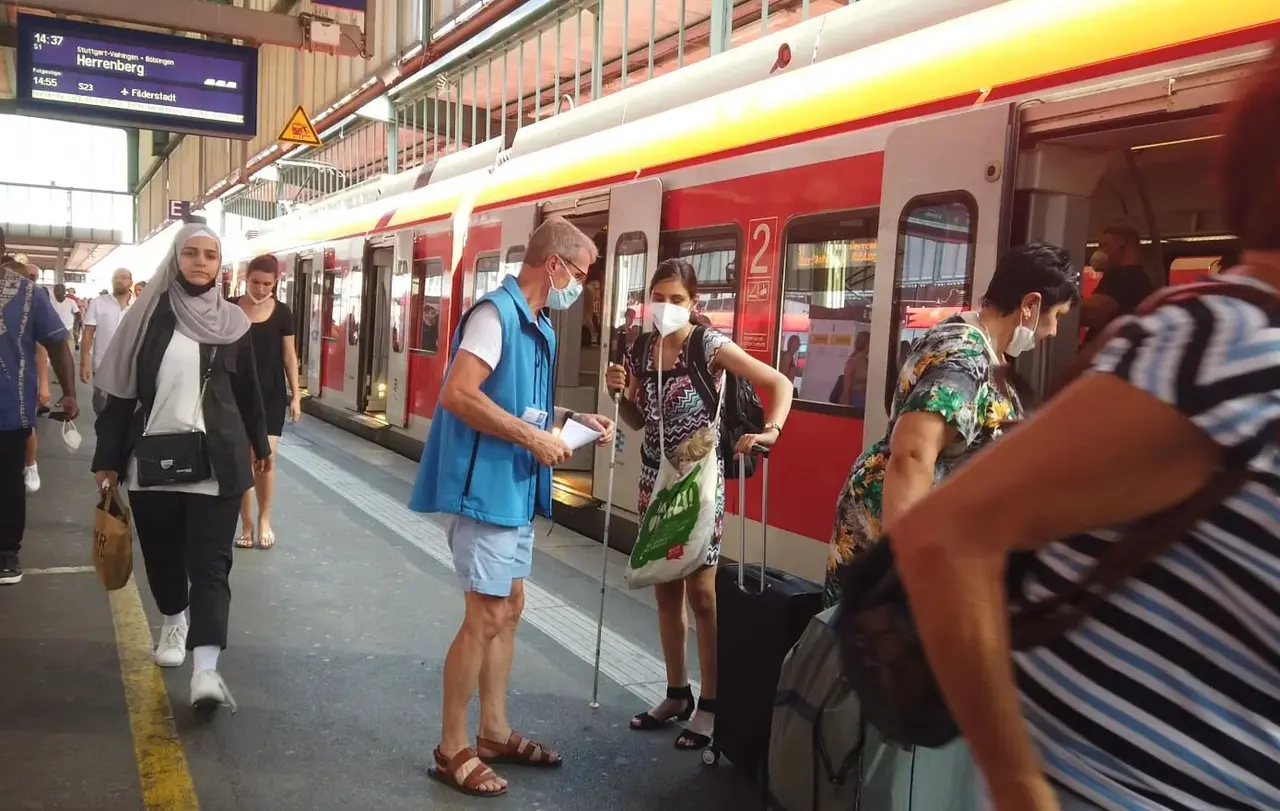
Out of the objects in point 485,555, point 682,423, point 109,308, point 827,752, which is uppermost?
point 109,308

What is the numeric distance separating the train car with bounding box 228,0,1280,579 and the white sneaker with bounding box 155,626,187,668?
236 cm

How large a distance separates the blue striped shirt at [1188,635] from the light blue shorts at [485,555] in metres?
2.32

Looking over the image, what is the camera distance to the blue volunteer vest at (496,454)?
10.2 feet

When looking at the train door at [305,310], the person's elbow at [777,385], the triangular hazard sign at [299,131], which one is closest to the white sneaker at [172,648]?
the person's elbow at [777,385]

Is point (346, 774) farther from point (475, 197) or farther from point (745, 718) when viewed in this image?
point (475, 197)

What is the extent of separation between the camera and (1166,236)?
18.8 ft

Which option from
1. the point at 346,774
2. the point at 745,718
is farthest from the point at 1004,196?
the point at 346,774

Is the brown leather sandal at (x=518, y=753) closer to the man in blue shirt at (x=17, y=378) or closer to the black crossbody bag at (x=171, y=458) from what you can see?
the black crossbody bag at (x=171, y=458)

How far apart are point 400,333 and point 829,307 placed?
7263mm

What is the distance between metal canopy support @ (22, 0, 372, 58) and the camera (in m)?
9.96

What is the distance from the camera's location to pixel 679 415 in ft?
Answer: 12.1

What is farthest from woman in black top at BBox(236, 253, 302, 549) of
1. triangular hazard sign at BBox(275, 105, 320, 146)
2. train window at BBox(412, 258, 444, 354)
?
triangular hazard sign at BBox(275, 105, 320, 146)

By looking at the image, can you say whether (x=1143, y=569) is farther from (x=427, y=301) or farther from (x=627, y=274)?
(x=427, y=301)

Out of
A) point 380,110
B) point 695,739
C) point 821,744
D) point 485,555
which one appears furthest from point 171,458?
point 380,110
